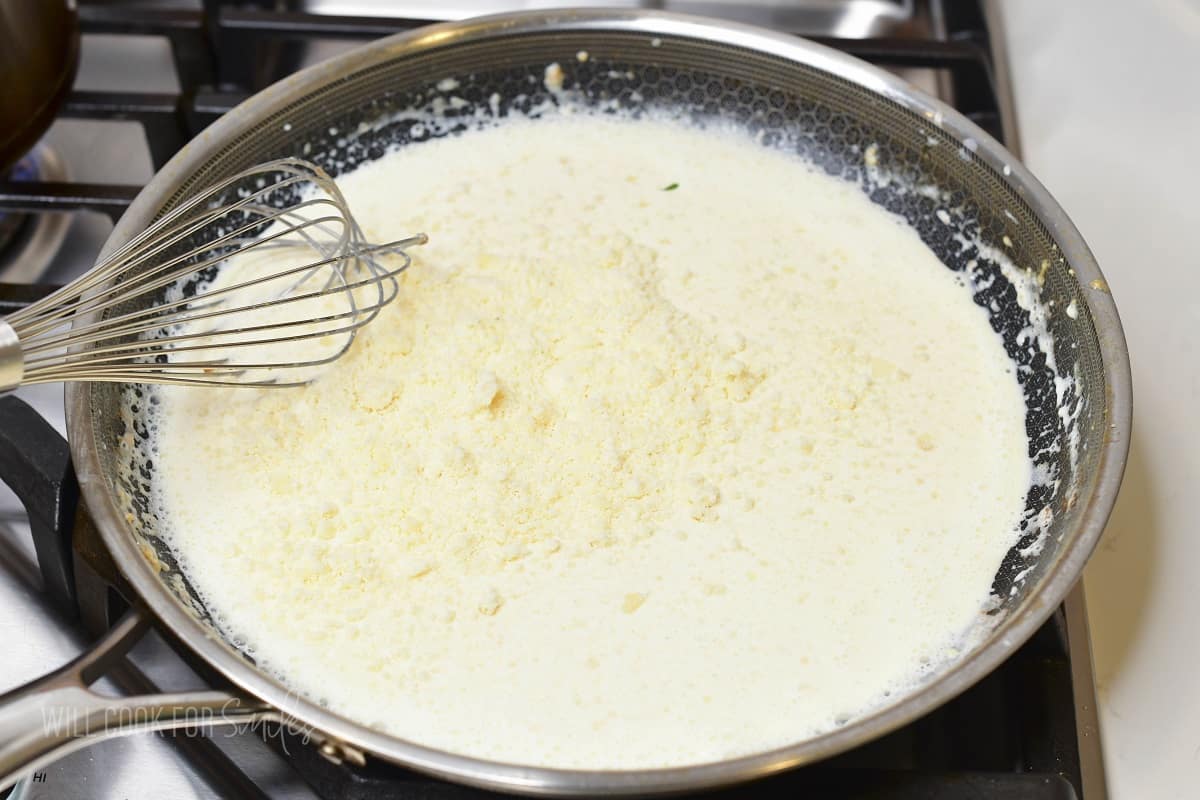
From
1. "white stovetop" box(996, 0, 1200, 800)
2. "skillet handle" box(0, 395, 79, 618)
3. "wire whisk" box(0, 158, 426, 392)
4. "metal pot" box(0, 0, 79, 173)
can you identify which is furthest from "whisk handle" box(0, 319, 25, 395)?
"white stovetop" box(996, 0, 1200, 800)

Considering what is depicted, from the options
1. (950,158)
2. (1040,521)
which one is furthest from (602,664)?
(950,158)

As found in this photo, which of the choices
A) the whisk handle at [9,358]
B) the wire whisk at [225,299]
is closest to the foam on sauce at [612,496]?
the wire whisk at [225,299]

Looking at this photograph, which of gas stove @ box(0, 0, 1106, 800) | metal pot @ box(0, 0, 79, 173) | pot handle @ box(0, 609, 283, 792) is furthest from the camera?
metal pot @ box(0, 0, 79, 173)

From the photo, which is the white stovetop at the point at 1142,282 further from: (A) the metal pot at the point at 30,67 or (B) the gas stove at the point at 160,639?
(A) the metal pot at the point at 30,67

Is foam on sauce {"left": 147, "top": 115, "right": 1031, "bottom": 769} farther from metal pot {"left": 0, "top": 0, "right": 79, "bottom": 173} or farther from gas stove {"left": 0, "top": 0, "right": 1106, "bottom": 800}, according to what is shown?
metal pot {"left": 0, "top": 0, "right": 79, "bottom": 173}

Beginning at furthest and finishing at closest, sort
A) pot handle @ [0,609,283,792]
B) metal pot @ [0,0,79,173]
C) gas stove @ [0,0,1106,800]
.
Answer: metal pot @ [0,0,79,173]
gas stove @ [0,0,1106,800]
pot handle @ [0,609,283,792]

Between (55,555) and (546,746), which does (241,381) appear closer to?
(55,555)

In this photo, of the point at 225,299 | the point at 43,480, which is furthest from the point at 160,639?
the point at 225,299
